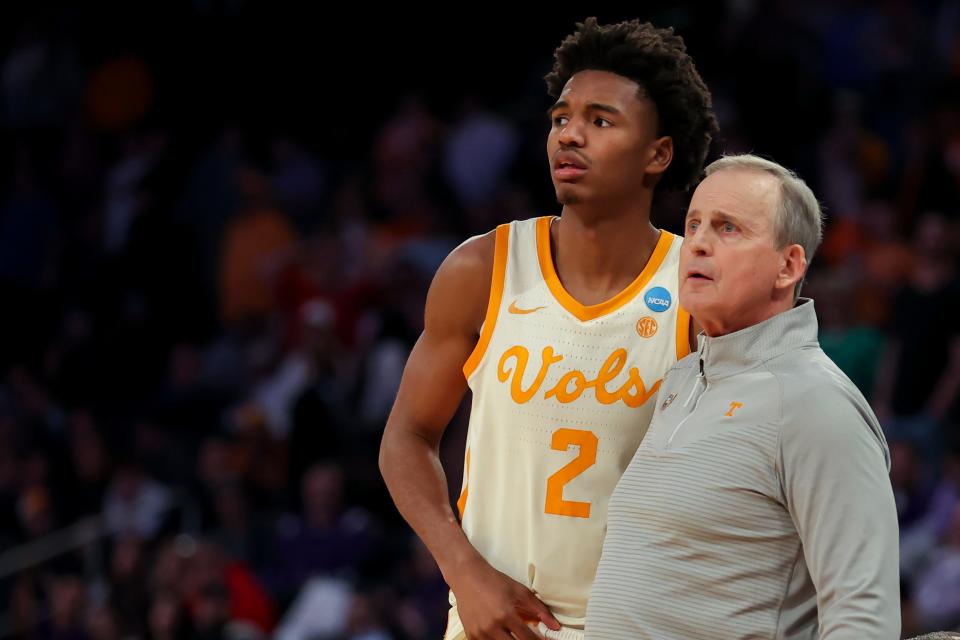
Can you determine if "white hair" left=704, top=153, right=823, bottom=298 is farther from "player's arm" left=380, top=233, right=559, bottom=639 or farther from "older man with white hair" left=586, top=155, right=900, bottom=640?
"player's arm" left=380, top=233, right=559, bottom=639

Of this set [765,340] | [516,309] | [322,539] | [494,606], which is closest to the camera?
[765,340]

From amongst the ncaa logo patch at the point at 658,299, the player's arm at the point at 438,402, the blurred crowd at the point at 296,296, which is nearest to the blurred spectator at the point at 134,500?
the blurred crowd at the point at 296,296

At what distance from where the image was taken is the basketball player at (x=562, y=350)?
3.31 meters

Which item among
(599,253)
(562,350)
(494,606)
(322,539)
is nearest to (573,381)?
(562,350)

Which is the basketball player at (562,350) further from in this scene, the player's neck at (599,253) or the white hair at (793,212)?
the white hair at (793,212)

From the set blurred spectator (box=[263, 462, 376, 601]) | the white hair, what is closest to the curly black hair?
the white hair

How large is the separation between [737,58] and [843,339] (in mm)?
2768

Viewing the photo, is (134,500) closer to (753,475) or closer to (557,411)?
(557,411)

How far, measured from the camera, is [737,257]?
9.45 ft

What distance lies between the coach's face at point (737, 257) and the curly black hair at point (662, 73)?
1.74 ft

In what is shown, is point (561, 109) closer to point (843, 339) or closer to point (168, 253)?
point (843, 339)

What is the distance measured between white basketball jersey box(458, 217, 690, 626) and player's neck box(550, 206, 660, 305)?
3cm

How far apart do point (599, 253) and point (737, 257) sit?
0.63 m

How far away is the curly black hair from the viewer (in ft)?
11.2
